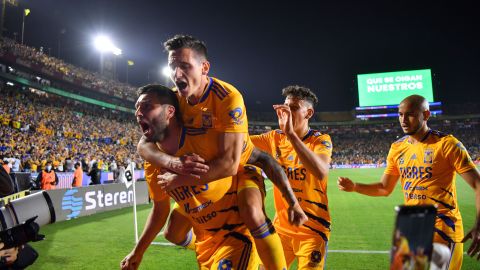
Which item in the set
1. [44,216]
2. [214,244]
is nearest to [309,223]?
[214,244]

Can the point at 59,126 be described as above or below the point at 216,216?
above

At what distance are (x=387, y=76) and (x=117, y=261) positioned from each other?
56133 mm

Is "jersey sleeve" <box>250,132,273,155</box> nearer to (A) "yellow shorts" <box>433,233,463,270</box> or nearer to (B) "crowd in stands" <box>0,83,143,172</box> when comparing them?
(A) "yellow shorts" <box>433,233,463,270</box>

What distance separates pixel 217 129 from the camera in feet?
8.81

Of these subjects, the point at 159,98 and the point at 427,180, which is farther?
the point at 427,180

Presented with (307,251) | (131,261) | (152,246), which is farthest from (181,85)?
(152,246)

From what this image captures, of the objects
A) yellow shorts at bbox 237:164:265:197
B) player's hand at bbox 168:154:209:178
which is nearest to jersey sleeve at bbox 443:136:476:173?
yellow shorts at bbox 237:164:265:197

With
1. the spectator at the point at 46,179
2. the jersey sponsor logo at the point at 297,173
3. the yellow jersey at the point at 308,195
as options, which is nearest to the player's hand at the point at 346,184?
the yellow jersey at the point at 308,195

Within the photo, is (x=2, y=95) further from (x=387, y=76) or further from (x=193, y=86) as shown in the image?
(x=387, y=76)

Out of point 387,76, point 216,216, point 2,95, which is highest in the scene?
point 387,76

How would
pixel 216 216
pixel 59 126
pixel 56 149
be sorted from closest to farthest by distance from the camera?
pixel 216 216 → pixel 56 149 → pixel 59 126

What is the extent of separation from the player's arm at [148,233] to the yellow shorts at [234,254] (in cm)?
58

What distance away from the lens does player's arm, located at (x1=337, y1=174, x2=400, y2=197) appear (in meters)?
4.38

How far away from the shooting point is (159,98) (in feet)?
8.56
